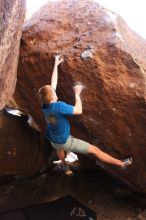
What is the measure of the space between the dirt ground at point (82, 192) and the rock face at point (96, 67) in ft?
4.17

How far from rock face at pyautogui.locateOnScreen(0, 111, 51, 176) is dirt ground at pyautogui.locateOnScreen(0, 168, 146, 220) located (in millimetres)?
447

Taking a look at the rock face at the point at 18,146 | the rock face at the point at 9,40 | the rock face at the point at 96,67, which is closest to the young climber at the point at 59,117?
the rock face at the point at 96,67

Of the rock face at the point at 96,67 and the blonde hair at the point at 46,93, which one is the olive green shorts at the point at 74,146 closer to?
the rock face at the point at 96,67

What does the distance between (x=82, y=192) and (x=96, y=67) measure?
3591mm

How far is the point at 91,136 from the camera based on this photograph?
5816mm

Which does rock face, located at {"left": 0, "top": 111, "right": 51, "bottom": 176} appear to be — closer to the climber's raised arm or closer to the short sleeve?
the climber's raised arm

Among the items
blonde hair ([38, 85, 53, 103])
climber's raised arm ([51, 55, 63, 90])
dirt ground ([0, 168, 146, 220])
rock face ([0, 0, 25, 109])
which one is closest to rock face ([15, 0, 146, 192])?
climber's raised arm ([51, 55, 63, 90])

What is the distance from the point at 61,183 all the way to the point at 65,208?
4.70 feet

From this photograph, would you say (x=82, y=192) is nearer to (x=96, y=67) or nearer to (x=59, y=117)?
(x=59, y=117)

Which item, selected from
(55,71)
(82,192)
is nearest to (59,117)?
(55,71)

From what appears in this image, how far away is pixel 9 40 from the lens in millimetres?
4477

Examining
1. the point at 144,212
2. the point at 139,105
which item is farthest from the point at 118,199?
the point at 139,105

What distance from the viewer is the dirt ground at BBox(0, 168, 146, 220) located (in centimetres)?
691

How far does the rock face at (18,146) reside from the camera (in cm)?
700
